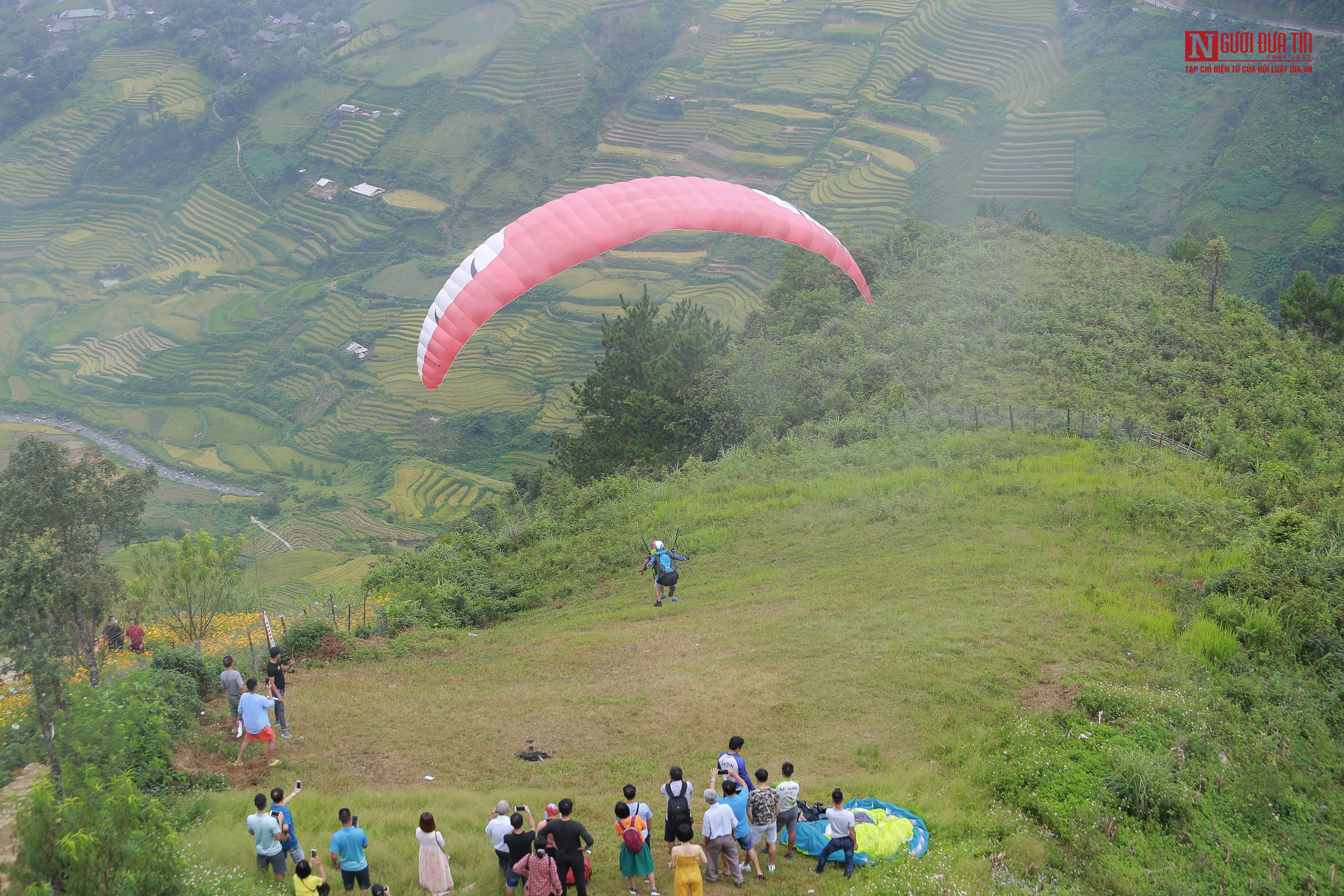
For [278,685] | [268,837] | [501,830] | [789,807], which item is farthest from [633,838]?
[278,685]

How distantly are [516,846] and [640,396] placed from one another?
1804 cm

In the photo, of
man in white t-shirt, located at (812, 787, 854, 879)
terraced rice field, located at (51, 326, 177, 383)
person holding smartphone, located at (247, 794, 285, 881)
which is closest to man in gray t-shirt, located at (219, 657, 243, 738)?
person holding smartphone, located at (247, 794, 285, 881)

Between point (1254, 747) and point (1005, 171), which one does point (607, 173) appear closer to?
point (1005, 171)

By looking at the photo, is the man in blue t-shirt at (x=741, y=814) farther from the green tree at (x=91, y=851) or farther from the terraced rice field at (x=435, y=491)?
the terraced rice field at (x=435, y=491)

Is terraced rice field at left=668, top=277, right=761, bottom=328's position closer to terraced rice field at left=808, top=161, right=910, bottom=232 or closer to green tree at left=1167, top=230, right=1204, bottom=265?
terraced rice field at left=808, top=161, right=910, bottom=232

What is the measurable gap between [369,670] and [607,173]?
78.6 metres

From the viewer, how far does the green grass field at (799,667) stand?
914 centimetres

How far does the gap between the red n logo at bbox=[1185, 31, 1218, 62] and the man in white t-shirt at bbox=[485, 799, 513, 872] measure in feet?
250

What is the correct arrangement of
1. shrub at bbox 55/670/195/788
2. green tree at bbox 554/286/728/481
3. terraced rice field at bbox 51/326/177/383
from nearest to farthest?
shrub at bbox 55/670/195/788 → green tree at bbox 554/286/728/481 → terraced rice field at bbox 51/326/177/383

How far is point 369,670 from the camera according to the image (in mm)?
13703

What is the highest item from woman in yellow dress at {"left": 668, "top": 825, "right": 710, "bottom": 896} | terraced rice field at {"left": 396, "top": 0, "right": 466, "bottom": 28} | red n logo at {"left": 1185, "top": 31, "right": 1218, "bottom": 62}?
terraced rice field at {"left": 396, "top": 0, "right": 466, "bottom": 28}

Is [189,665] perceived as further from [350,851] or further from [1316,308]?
[1316,308]

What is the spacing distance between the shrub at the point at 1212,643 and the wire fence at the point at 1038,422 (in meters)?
7.16

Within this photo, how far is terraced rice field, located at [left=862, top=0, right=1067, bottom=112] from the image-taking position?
72625mm
